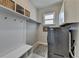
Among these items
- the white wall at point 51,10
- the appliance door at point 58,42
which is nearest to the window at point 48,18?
the white wall at point 51,10

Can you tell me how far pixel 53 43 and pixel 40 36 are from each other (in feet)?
8.75

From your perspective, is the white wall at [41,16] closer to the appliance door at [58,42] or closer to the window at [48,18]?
the window at [48,18]

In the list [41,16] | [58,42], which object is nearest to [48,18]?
[41,16]

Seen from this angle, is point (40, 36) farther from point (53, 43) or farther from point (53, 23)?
point (53, 43)

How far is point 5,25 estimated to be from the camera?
1.65 m

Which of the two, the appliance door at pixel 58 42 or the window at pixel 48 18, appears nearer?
the appliance door at pixel 58 42

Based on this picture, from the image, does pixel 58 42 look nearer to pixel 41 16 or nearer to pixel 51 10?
pixel 51 10

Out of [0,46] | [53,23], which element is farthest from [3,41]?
[53,23]

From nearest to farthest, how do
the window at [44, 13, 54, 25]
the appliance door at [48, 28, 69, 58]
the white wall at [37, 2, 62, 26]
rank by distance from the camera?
the appliance door at [48, 28, 69, 58] < the white wall at [37, 2, 62, 26] < the window at [44, 13, 54, 25]

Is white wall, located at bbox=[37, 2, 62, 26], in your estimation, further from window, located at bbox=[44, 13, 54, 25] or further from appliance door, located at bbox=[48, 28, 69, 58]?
appliance door, located at bbox=[48, 28, 69, 58]

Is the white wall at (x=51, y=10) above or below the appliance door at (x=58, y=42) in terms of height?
above

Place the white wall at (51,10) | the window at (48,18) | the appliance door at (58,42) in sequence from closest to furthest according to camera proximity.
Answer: the appliance door at (58,42) → the white wall at (51,10) → the window at (48,18)

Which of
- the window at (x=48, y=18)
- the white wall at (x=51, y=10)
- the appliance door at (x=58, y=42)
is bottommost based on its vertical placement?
the appliance door at (x=58, y=42)

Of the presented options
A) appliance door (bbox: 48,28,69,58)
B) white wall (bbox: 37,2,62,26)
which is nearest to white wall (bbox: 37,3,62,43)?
white wall (bbox: 37,2,62,26)
